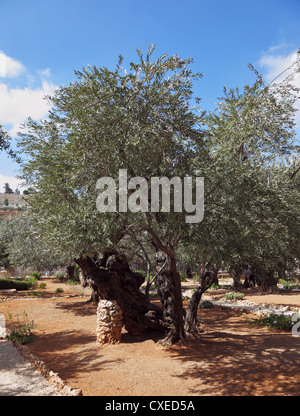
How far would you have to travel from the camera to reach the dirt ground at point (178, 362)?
7.15 m

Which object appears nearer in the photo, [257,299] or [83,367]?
[83,367]

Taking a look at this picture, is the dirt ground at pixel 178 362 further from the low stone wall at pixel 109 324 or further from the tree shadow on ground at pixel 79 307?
the tree shadow on ground at pixel 79 307

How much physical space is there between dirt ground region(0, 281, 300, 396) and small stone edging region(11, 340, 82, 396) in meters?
0.34

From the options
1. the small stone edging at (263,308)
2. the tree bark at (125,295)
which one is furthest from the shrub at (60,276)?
the tree bark at (125,295)

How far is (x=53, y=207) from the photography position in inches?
360

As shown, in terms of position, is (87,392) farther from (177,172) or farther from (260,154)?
(260,154)

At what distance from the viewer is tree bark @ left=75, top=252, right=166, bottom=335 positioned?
11867 mm

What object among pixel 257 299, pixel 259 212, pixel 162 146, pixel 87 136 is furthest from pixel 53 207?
pixel 257 299

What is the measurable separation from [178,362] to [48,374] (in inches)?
139

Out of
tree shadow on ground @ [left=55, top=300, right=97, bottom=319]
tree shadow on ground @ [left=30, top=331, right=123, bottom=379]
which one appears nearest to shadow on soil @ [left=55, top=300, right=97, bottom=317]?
tree shadow on ground @ [left=55, top=300, right=97, bottom=319]

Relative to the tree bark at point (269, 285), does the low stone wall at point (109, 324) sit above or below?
above

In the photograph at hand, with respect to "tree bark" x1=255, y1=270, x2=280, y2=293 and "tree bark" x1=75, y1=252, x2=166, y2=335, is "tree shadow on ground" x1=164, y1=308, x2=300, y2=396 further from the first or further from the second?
"tree bark" x1=255, y1=270, x2=280, y2=293

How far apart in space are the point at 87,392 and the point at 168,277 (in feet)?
15.4

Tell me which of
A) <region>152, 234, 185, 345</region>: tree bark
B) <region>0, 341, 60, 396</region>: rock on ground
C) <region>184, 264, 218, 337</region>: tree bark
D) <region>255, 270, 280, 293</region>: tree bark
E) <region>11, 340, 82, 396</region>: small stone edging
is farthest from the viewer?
<region>255, 270, 280, 293</region>: tree bark
